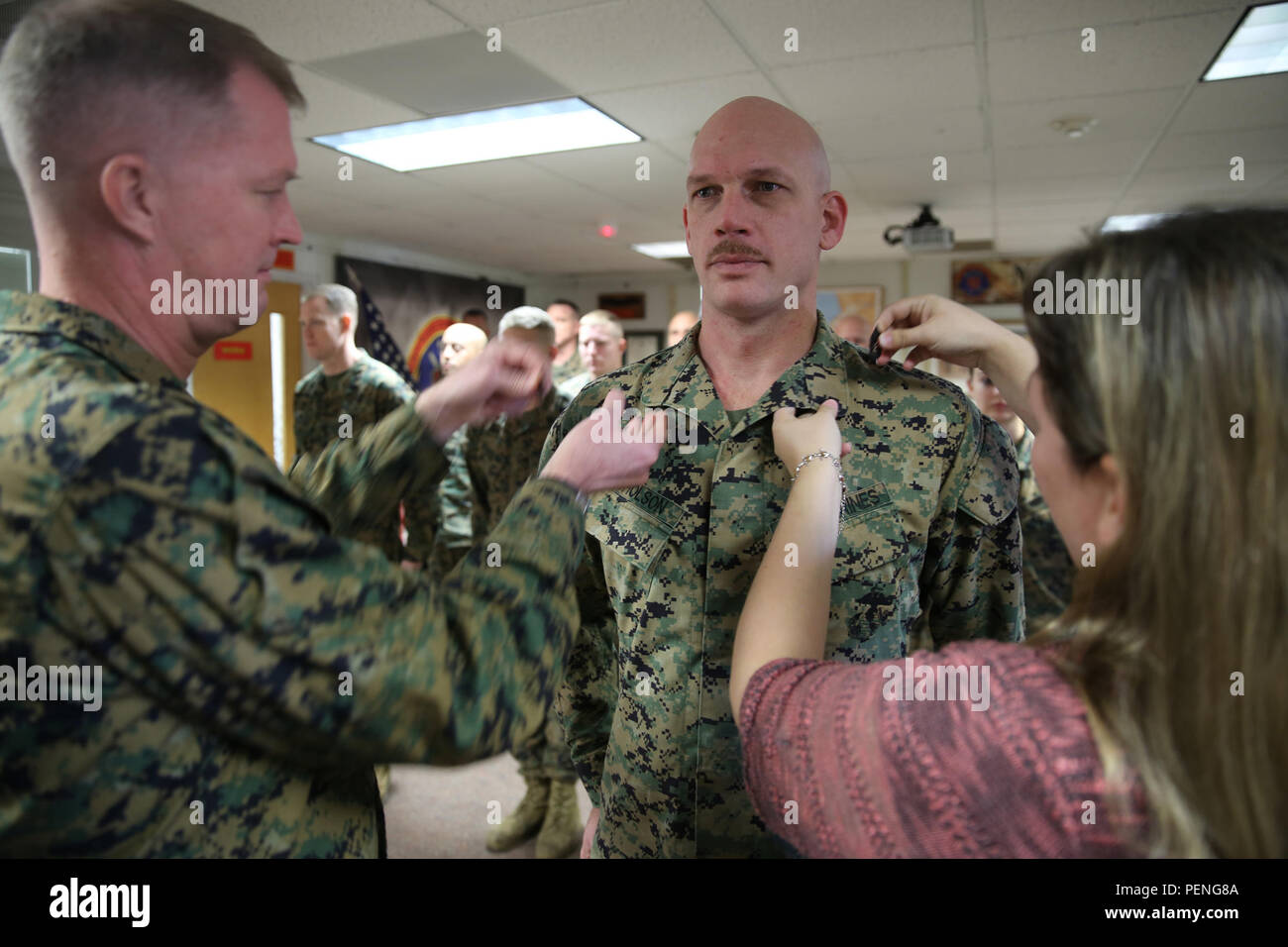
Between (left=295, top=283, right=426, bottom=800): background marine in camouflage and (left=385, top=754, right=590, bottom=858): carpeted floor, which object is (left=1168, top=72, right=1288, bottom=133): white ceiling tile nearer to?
(left=295, top=283, right=426, bottom=800): background marine in camouflage

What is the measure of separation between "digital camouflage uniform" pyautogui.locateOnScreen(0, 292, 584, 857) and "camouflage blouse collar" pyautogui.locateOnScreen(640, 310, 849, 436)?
A: 662mm

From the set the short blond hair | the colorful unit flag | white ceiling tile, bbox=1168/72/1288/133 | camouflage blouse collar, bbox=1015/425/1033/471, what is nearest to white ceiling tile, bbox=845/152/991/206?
white ceiling tile, bbox=1168/72/1288/133

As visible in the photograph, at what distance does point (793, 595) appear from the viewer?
36.3 inches

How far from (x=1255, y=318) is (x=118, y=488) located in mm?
919

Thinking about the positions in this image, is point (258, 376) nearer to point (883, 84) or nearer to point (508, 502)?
point (508, 502)

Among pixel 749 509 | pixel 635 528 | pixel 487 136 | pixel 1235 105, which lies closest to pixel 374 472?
pixel 635 528

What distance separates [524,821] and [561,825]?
0.16m

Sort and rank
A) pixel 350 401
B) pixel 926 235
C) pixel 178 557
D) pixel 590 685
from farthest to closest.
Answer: pixel 926 235 → pixel 350 401 → pixel 590 685 → pixel 178 557

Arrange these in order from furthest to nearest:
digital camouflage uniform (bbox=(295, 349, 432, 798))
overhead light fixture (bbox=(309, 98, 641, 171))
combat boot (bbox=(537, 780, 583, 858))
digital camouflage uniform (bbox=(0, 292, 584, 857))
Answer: overhead light fixture (bbox=(309, 98, 641, 171)) < digital camouflage uniform (bbox=(295, 349, 432, 798)) < combat boot (bbox=(537, 780, 583, 858)) < digital camouflage uniform (bbox=(0, 292, 584, 857))

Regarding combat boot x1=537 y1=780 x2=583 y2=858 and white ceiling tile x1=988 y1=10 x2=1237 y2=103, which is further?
white ceiling tile x1=988 y1=10 x2=1237 y2=103

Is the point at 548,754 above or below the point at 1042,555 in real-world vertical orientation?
below

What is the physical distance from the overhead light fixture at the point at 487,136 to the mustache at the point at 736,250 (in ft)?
10.2

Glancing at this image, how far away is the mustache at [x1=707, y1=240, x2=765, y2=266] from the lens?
1.30 metres

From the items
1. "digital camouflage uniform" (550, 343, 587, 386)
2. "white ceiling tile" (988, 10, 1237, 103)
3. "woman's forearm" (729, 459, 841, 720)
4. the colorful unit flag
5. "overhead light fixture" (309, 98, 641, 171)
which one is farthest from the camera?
the colorful unit flag
